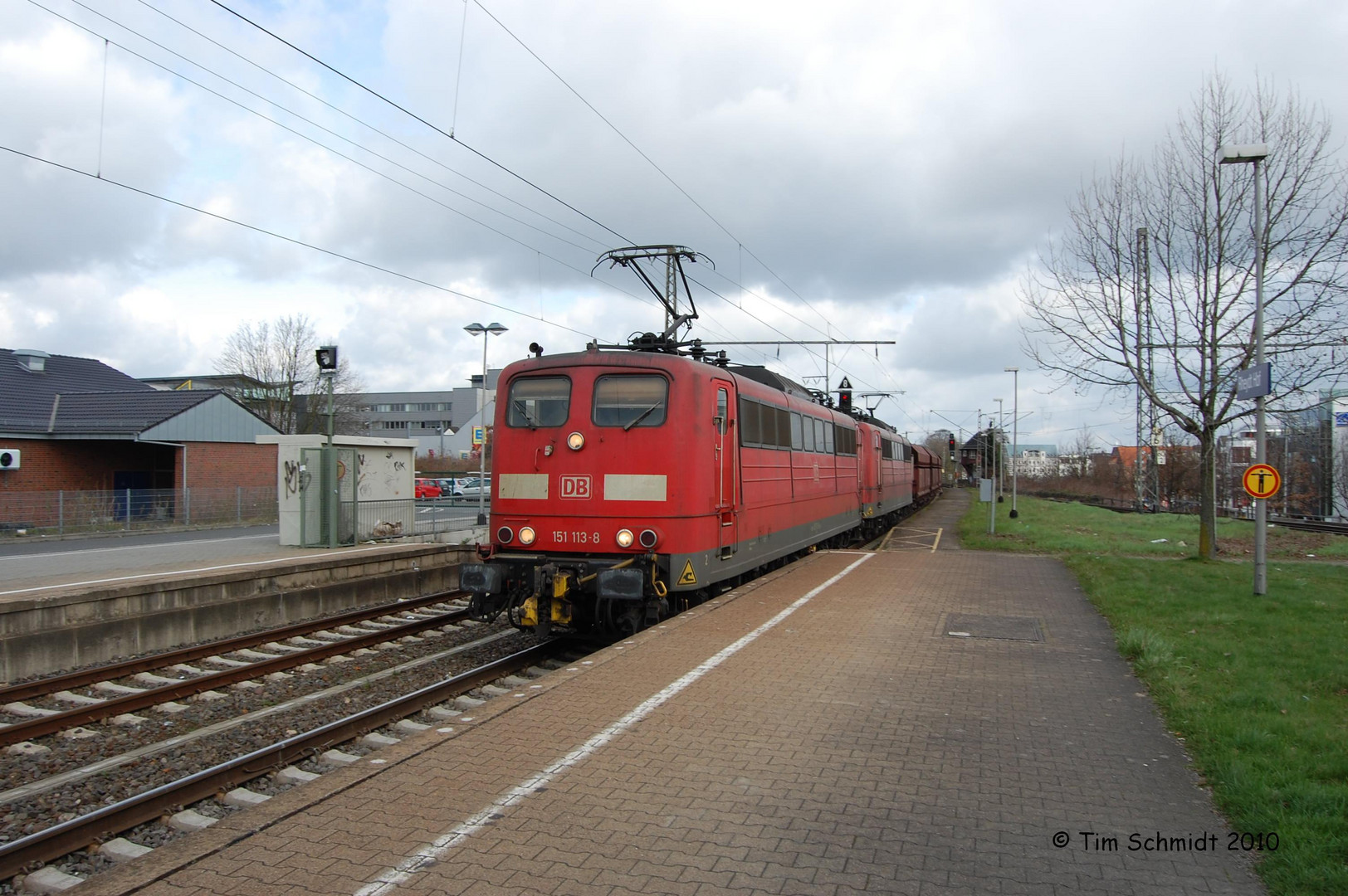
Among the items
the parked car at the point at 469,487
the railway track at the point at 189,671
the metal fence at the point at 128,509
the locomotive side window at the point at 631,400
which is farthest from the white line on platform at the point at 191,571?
the parked car at the point at 469,487

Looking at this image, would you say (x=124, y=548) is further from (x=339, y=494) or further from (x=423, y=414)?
(x=423, y=414)

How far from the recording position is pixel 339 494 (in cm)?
1805

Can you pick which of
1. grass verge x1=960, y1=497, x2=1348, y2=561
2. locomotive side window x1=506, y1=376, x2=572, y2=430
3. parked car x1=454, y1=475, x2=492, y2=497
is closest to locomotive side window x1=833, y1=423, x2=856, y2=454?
grass verge x1=960, y1=497, x2=1348, y2=561

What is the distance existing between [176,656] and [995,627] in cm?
887

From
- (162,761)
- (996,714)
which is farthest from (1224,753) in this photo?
(162,761)

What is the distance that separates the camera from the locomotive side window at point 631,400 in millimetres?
9141

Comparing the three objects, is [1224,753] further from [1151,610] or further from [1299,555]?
[1299,555]

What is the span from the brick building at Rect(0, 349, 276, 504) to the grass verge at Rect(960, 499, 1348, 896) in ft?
84.7

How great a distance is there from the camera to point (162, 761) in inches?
248

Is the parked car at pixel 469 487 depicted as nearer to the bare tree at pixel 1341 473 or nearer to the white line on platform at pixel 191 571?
the white line on platform at pixel 191 571

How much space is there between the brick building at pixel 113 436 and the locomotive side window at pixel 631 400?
21.9m

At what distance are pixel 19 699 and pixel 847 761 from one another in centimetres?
742

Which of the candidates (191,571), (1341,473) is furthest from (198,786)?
(1341,473)

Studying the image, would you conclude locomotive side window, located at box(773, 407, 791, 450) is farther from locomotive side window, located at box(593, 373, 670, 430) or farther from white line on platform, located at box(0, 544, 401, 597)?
white line on platform, located at box(0, 544, 401, 597)
